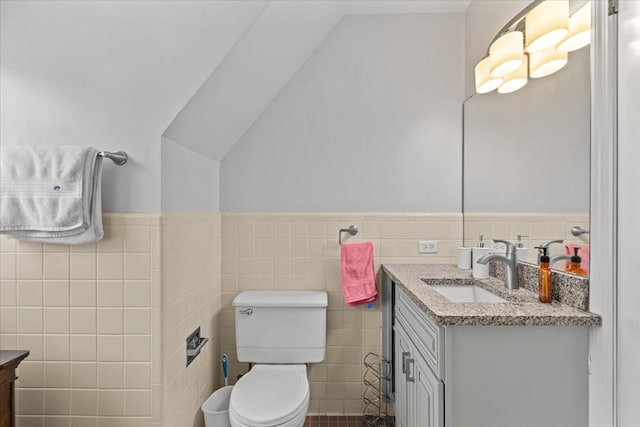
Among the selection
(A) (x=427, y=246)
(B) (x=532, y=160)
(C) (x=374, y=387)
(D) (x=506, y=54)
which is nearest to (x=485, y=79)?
(D) (x=506, y=54)

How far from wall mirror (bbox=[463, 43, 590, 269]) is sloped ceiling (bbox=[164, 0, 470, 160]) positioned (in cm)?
89

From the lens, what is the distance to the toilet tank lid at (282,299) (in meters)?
2.05

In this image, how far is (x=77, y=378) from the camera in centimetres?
157

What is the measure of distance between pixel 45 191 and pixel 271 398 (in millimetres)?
1295

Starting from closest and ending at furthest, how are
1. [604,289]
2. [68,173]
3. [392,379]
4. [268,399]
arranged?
[604,289]
[68,173]
[268,399]
[392,379]

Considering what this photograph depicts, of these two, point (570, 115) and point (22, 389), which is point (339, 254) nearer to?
point (570, 115)

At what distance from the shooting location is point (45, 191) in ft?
4.81

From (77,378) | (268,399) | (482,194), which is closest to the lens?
(77,378)

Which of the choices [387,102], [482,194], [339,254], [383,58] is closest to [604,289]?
Answer: [482,194]

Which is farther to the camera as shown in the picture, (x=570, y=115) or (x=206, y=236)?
(x=206, y=236)

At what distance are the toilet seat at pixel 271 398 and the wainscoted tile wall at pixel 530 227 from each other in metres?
1.21

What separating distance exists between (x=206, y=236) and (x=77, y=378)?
2.83ft

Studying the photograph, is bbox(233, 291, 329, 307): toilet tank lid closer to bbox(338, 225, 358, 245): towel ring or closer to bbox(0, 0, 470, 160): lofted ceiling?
bbox(338, 225, 358, 245): towel ring

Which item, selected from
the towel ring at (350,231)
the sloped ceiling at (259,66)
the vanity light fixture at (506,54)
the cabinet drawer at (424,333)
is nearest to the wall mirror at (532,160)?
the vanity light fixture at (506,54)
